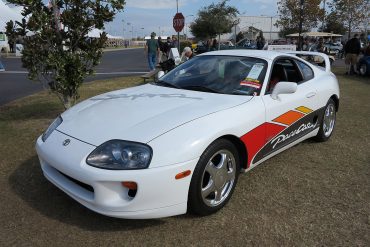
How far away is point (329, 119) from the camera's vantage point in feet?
17.3

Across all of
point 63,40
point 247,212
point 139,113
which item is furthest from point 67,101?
point 247,212

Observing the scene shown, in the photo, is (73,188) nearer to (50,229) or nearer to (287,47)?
(50,229)

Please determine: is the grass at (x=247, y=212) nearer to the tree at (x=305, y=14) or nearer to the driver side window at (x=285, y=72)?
the driver side window at (x=285, y=72)

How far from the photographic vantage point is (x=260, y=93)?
373 cm

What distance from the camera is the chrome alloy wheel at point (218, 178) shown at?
3.09 metres

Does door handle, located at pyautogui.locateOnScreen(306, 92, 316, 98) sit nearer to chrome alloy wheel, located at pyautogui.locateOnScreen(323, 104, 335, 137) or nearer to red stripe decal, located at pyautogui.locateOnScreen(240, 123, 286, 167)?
chrome alloy wheel, located at pyautogui.locateOnScreen(323, 104, 335, 137)

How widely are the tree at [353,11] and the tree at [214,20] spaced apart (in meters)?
13.7

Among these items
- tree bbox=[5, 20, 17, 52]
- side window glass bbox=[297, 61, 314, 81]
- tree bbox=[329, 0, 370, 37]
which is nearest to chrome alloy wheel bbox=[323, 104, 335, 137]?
side window glass bbox=[297, 61, 314, 81]

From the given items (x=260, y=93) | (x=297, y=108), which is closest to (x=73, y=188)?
(x=260, y=93)

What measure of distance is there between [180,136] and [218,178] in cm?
60

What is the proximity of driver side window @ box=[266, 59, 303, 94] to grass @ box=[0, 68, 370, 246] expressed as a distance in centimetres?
97

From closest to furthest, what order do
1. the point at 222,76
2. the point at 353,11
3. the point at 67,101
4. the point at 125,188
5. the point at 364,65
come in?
the point at 125,188 < the point at 222,76 < the point at 67,101 < the point at 364,65 < the point at 353,11

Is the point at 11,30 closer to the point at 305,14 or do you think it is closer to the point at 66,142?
the point at 66,142

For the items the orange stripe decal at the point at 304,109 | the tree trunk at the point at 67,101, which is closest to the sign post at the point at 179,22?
the tree trunk at the point at 67,101
